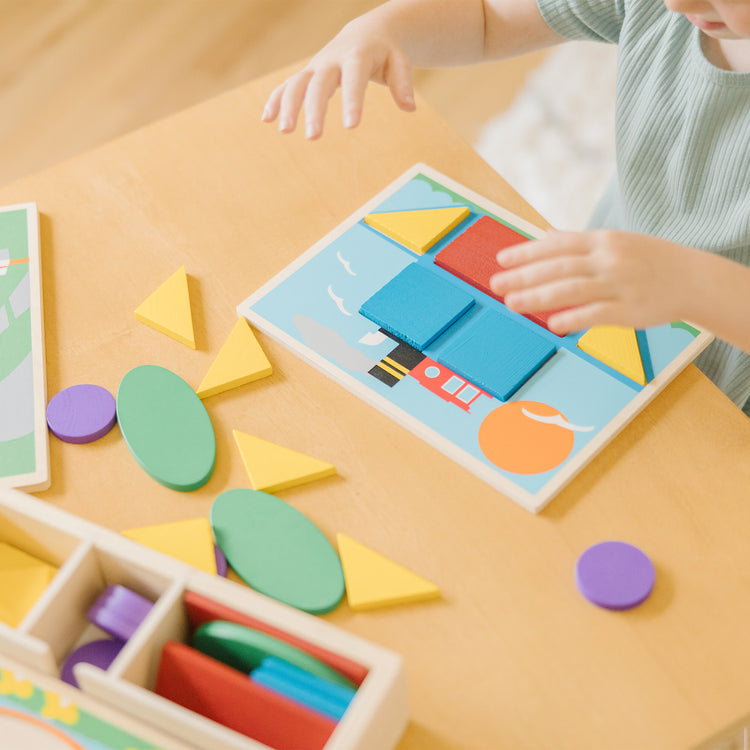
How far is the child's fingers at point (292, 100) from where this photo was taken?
0.75m

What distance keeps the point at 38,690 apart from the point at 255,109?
1.96 feet

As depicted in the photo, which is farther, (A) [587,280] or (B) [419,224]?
(B) [419,224]

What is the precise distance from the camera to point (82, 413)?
679 millimetres

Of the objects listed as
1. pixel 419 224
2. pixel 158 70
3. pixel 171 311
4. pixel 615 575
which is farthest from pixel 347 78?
pixel 158 70

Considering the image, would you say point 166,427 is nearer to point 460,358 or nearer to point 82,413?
point 82,413

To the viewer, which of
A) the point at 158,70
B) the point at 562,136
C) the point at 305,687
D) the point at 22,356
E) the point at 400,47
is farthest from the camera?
the point at 158,70

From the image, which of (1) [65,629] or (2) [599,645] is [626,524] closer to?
(2) [599,645]

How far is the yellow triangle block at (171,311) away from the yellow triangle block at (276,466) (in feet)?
0.38

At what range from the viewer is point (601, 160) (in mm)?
1728

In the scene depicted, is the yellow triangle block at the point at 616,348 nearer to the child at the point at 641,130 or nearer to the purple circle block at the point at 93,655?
the child at the point at 641,130

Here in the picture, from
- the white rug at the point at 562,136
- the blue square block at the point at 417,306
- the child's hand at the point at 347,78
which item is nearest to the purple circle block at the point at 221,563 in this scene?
the blue square block at the point at 417,306

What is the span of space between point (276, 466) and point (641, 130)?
1.76 feet

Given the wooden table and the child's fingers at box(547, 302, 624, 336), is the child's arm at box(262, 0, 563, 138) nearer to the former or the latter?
the wooden table

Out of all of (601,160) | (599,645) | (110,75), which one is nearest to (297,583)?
(599,645)
